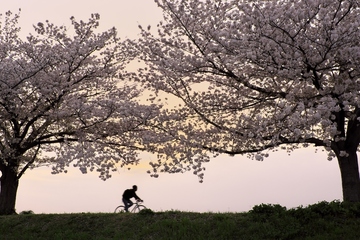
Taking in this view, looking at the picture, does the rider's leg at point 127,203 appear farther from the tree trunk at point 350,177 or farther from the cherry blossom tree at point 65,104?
the tree trunk at point 350,177

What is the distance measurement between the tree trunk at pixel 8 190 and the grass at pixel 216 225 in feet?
13.8

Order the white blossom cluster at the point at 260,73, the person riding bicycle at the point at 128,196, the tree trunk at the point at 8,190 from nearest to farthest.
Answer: the white blossom cluster at the point at 260,73 → the person riding bicycle at the point at 128,196 → the tree trunk at the point at 8,190

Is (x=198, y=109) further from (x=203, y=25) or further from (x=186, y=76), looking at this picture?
(x=203, y=25)

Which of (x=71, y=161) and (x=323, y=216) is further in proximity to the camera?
(x=71, y=161)

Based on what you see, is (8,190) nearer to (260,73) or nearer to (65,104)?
(65,104)

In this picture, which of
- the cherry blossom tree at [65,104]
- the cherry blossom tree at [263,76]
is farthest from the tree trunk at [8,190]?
the cherry blossom tree at [263,76]

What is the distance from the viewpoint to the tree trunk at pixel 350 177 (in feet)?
55.3

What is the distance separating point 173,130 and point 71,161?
14.6ft

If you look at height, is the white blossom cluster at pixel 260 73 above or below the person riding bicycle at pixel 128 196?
above

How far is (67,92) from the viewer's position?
2148 centimetres

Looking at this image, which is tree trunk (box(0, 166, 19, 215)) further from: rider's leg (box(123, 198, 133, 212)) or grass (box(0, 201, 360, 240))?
rider's leg (box(123, 198, 133, 212))

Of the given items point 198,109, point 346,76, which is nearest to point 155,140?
point 198,109

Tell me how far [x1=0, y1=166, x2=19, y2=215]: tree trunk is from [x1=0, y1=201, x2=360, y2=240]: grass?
420cm

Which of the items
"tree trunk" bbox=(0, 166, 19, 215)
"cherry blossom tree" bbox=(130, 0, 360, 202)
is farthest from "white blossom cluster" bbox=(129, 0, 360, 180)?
"tree trunk" bbox=(0, 166, 19, 215)
